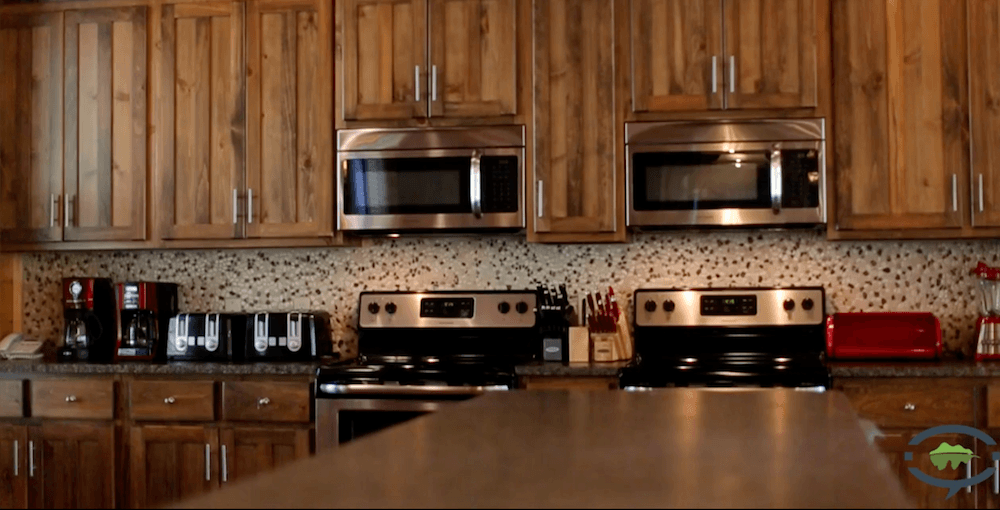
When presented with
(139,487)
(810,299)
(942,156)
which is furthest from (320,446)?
(942,156)

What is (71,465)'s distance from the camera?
3.97 m

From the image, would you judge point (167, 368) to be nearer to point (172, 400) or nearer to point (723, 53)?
point (172, 400)

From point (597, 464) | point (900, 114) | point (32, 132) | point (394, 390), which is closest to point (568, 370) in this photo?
point (394, 390)

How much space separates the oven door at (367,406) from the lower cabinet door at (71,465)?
846mm

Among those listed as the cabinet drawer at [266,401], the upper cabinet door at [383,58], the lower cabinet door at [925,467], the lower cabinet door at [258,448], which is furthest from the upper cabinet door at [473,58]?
the lower cabinet door at [925,467]

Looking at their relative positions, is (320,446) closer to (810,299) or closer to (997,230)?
(810,299)

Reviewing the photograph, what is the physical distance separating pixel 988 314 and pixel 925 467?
75cm

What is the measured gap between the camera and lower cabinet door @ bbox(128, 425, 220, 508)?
3867 mm

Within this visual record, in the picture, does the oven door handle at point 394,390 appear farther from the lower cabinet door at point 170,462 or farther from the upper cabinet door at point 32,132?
the upper cabinet door at point 32,132

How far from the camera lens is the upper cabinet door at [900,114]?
3762 mm

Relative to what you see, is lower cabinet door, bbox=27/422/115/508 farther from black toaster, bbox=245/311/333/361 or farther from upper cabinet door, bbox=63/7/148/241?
upper cabinet door, bbox=63/7/148/241

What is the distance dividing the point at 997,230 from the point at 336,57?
2.53 metres

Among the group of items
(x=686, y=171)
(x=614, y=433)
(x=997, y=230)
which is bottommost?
(x=614, y=433)

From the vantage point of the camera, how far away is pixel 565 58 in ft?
13.0
